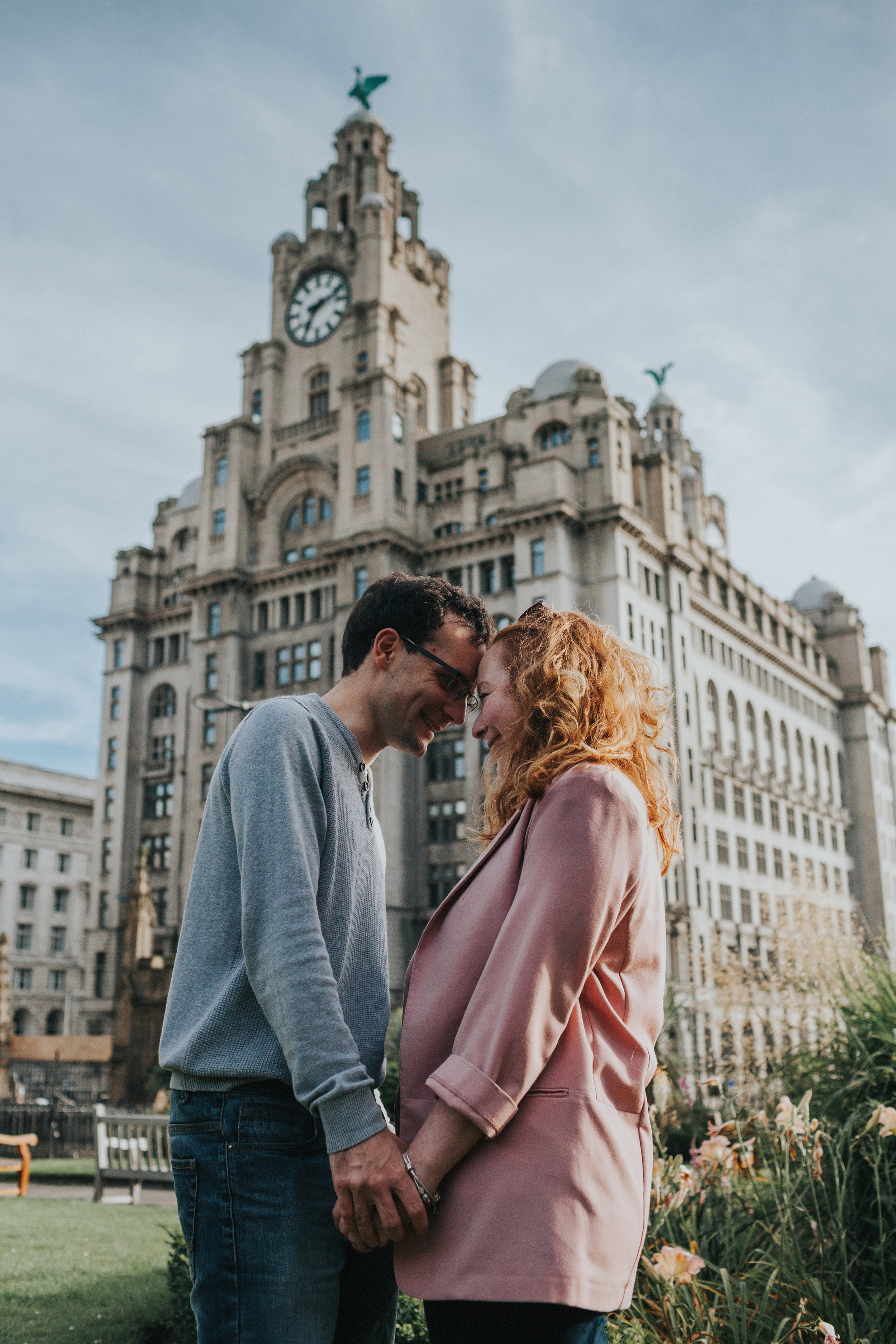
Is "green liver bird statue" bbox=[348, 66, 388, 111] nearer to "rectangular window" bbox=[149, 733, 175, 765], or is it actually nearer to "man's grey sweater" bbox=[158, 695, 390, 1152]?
"rectangular window" bbox=[149, 733, 175, 765]

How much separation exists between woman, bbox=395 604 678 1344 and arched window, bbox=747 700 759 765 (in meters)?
60.7

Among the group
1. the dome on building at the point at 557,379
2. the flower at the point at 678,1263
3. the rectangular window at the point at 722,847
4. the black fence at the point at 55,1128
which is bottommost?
the black fence at the point at 55,1128

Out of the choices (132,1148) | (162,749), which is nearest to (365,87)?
(162,749)

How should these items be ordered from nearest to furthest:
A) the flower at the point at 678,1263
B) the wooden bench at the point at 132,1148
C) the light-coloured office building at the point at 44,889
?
the flower at the point at 678,1263 → the wooden bench at the point at 132,1148 → the light-coloured office building at the point at 44,889

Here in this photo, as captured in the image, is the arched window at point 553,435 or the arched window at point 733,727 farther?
the arched window at point 733,727

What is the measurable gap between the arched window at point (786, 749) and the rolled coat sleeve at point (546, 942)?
216 feet

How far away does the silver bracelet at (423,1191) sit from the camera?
2572 millimetres

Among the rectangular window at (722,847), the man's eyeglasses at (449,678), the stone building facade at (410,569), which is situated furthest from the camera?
the rectangular window at (722,847)

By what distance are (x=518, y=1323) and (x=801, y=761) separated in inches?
2765

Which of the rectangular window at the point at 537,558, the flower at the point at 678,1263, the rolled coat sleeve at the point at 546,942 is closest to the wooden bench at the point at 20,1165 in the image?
the flower at the point at 678,1263

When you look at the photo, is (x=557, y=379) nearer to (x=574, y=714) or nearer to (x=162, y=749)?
(x=162, y=749)

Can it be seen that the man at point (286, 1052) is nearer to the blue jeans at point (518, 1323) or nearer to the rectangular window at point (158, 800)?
the blue jeans at point (518, 1323)

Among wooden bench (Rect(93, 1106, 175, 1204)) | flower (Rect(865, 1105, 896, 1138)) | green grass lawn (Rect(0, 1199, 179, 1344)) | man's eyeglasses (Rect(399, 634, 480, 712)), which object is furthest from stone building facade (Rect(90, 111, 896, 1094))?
man's eyeglasses (Rect(399, 634, 480, 712))

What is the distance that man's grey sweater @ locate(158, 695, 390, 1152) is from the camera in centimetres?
269
